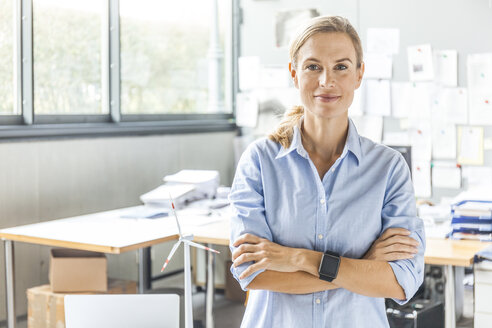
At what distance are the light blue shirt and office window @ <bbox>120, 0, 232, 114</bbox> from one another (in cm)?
318

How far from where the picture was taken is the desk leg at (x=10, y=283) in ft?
10.1

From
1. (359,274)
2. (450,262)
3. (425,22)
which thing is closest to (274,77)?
(425,22)

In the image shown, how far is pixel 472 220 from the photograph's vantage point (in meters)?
3.12

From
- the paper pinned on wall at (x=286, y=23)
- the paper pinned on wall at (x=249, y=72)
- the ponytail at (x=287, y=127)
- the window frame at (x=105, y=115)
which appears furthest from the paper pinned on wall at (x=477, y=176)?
the ponytail at (x=287, y=127)

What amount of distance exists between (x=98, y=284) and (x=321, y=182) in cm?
201

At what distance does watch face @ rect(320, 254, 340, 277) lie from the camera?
1437 millimetres

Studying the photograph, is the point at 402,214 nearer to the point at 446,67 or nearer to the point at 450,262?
the point at 450,262

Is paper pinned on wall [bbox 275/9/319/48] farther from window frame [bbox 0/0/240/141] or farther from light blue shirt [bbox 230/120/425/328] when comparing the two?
light blue shirt [bbox 230/120/425/328]

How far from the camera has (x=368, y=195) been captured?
1479 millimetres

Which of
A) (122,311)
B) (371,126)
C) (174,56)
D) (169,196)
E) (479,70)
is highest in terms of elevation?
(174,56)

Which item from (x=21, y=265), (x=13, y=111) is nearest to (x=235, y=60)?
(x=13, y=111)

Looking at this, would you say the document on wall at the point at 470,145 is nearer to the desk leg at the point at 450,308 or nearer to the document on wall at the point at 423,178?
the document on wall at the point at 423,178

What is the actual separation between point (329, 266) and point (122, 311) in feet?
3.19

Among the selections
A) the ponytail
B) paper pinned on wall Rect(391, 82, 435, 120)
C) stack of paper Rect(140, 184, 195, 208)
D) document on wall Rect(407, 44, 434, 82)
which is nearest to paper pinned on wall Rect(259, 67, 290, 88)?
paper pinned on wall Rect(391, 82, 435, 120)
